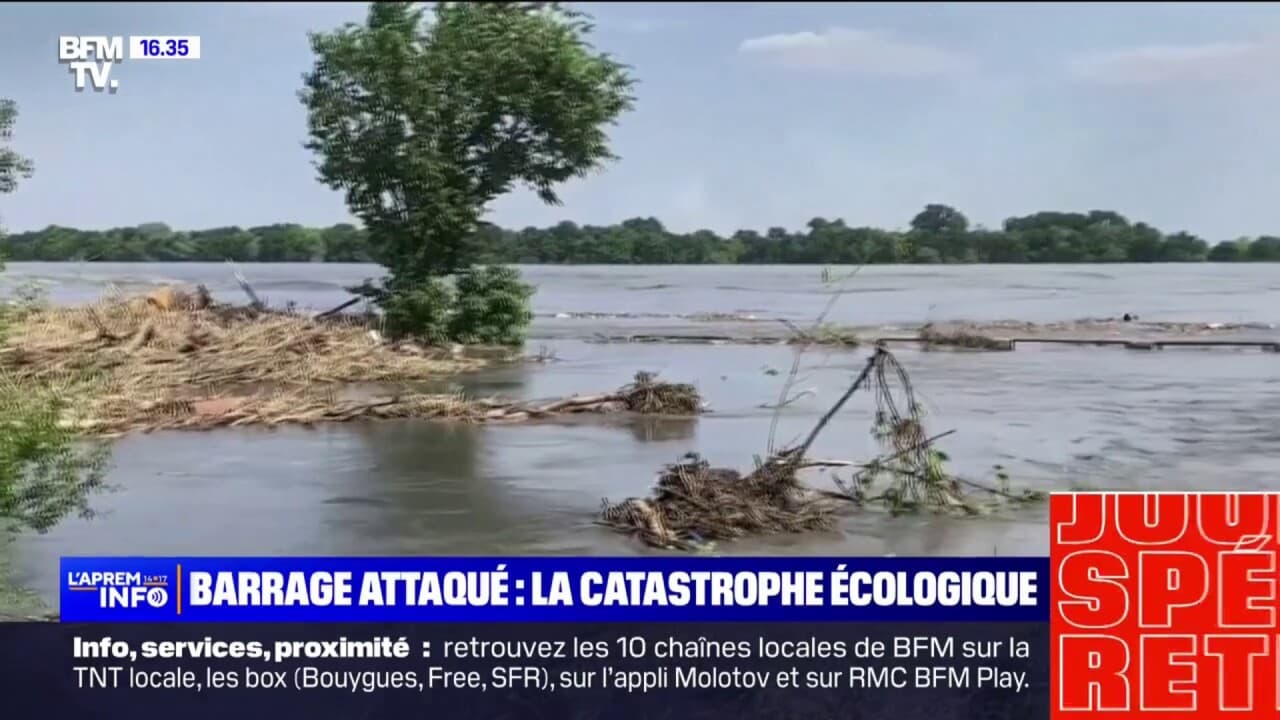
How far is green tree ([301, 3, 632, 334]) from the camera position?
37.9ft

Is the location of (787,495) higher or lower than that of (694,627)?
higher

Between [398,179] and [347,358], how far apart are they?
2326mm

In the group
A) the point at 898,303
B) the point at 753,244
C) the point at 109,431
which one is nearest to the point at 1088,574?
the point at 753,244

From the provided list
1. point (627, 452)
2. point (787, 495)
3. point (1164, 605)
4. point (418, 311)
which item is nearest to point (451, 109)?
point (418, 311)

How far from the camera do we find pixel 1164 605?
3988mm

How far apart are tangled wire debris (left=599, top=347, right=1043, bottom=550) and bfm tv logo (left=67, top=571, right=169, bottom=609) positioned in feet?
6.75

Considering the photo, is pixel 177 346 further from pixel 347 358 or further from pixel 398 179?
pixel 398 179

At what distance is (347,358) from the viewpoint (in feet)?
37.3

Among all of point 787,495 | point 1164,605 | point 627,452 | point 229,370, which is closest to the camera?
point 1164,605

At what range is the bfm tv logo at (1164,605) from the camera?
3.94 m

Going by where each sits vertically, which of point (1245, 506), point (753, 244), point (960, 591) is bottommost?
point (960, 591)

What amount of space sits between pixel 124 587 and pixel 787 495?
2933 mm

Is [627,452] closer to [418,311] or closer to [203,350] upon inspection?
[203,350]

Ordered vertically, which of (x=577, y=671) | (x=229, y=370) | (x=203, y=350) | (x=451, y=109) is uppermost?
(x=451, y=109)
